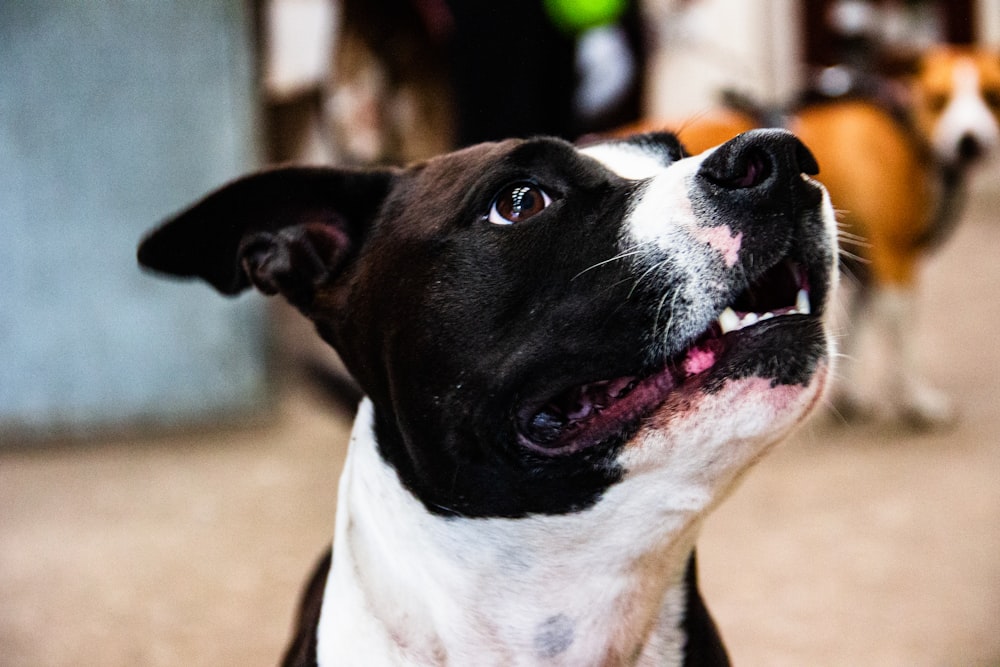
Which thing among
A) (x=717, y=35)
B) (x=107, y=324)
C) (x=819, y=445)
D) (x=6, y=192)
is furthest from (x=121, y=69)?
(x=717, y=35)

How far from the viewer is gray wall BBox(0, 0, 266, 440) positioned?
3.05 metres

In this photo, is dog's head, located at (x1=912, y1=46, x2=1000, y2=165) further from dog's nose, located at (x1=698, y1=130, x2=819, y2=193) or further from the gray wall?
dog's nose, located at (x1=698, y1=130, x2=819, y2=193)

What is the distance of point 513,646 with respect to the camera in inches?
44.7

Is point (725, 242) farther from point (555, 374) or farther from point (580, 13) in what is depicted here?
point (580, 13)

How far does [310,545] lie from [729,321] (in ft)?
5.44

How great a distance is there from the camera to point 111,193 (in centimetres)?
315

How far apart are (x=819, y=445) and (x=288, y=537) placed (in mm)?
1545

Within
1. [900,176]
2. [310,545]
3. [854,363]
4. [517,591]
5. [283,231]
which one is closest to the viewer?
[517,591]

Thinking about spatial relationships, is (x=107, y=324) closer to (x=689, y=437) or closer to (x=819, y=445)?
(x=819, y=445)

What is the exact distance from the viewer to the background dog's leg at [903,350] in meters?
3.20

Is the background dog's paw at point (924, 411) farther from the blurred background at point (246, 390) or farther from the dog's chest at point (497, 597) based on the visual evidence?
the dog's chest at point (497, 597)

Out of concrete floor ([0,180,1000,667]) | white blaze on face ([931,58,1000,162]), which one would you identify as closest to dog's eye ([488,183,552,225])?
concrete floor ([0,180,1000,667])

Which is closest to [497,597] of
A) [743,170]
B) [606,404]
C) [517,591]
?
[517,591]

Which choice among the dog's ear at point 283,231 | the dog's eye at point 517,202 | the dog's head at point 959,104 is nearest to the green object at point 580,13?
the dog's head at point 959,104
